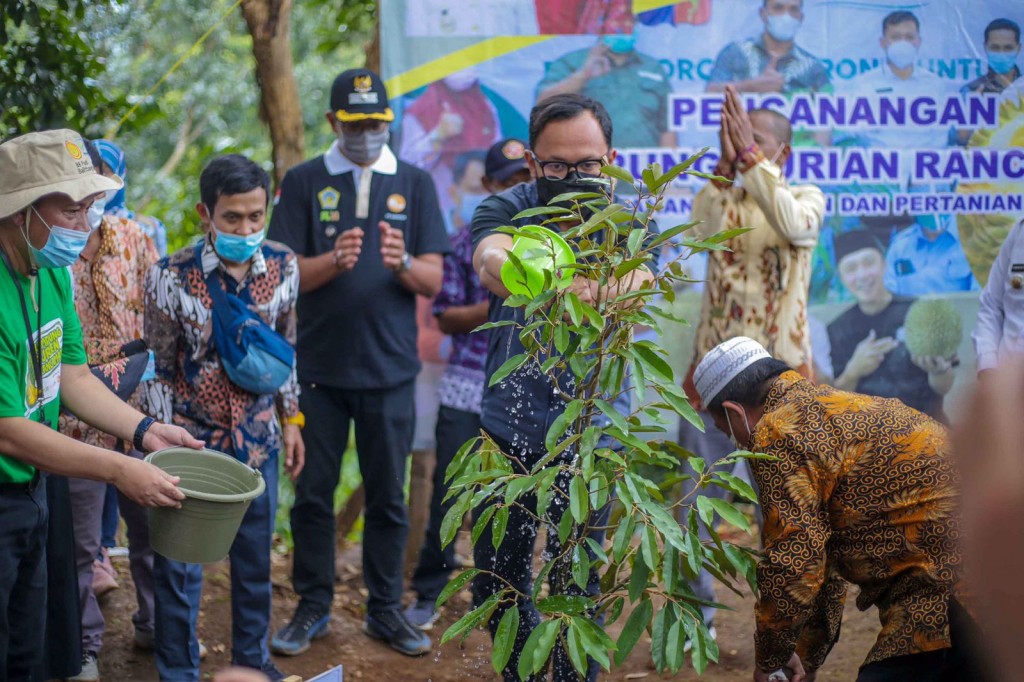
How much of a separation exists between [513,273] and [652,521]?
0.74 meters

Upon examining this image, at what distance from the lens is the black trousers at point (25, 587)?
10.2 feet

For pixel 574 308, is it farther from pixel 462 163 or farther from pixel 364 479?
pixel 462 163

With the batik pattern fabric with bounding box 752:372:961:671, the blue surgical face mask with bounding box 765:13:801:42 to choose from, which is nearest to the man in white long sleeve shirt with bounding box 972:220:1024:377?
the blue surgical face mask with bounding box 765:13:801:42

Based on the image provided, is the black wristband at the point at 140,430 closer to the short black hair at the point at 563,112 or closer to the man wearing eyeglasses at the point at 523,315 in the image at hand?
the man wearing eyeglasses at the point at 523,315

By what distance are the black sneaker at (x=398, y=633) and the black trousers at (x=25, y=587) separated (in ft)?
6.19

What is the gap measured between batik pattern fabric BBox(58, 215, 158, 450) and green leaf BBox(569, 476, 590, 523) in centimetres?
220

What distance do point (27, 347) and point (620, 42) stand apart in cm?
343

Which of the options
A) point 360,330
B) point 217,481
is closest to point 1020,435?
point 217,481

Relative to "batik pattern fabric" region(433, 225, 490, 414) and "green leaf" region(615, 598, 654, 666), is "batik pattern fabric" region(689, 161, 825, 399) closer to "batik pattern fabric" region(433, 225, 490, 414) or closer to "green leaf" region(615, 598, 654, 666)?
"batik pattern fabric" region(433, 225, 490, 414)

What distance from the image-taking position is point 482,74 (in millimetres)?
5539

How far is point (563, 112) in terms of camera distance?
11.2ft

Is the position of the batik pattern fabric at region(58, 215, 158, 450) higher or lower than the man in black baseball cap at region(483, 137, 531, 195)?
lower

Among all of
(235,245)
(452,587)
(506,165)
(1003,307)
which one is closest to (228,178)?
(235,245)

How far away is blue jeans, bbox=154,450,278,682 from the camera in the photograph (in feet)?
13.2
